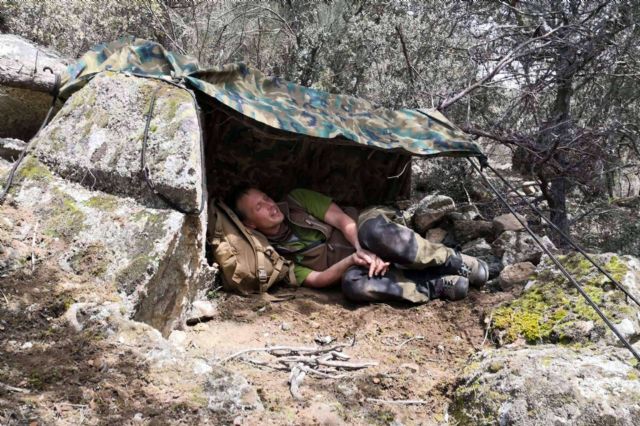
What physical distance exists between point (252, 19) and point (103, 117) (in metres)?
4.61

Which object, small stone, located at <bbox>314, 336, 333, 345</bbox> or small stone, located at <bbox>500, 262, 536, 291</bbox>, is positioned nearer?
small stone, located at <bbox>314, 336, 333, 345</bbox>

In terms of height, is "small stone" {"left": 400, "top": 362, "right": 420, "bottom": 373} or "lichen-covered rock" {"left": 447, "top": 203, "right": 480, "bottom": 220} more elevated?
"lichen-covered rock" {"left": 447, "top": 203, "right": 480, "bottom": 220}

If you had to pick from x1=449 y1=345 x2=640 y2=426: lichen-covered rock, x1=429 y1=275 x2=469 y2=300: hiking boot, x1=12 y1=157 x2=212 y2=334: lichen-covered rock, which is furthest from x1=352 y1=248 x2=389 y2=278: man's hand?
x1=449 y1=345 x2=640 y2=426: lichen-covered rock

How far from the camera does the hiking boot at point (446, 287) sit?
348 centimetres

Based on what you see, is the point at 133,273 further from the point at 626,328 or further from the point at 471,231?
the point at 471,231

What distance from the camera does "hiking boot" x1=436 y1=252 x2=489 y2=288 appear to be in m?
3.60

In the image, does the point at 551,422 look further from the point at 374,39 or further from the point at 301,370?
the point at 374,39

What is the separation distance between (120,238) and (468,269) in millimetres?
2240

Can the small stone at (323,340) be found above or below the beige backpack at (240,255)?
below

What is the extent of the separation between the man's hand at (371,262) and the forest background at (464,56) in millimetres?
2397

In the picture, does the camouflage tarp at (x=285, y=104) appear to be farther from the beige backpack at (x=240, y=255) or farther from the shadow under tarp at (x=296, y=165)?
the beige backpack at (x=240, y=255)

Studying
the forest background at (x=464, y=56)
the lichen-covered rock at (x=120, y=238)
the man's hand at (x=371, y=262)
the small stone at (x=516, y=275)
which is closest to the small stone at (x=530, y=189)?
the forest background at (x=464, y=56)

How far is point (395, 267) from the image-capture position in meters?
3.60

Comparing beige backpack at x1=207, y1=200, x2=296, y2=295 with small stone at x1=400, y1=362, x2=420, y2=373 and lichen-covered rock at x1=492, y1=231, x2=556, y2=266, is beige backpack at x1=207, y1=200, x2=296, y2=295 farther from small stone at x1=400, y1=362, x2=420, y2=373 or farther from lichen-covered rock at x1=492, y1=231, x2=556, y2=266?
lichen-covered rock at x1=492, y1=231, x2=556, y2=266
